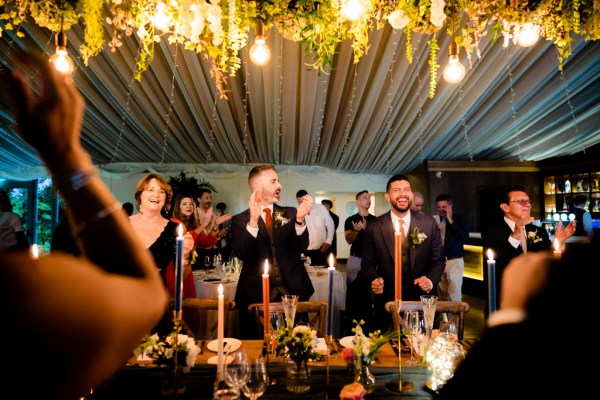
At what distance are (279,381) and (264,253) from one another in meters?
1.71

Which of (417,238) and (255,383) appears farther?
(417,238)

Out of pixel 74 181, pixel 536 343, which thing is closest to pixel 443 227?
pixel 536 343

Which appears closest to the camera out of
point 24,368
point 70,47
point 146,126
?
point 24,368

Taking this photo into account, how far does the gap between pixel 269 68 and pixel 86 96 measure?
9.40ft

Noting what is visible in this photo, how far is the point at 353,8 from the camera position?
2379 mm

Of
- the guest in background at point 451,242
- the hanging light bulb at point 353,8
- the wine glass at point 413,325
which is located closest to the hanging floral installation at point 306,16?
the hanging light bulb at point 353,8

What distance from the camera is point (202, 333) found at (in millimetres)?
4004

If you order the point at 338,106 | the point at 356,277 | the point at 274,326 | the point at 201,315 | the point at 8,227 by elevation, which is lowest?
the point at 201,315

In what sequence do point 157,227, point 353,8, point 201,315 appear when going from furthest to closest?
point 201,315, point 157,227, point 353,8

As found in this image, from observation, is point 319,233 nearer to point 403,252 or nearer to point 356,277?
point 356,277

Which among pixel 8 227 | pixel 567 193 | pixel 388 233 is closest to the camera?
pixel 388 233

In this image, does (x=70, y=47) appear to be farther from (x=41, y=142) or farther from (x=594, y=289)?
(x=594, y=289)

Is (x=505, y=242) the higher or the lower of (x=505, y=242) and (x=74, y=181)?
the lower

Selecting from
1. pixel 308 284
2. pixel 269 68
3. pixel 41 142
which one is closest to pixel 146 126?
pixel 269 68
